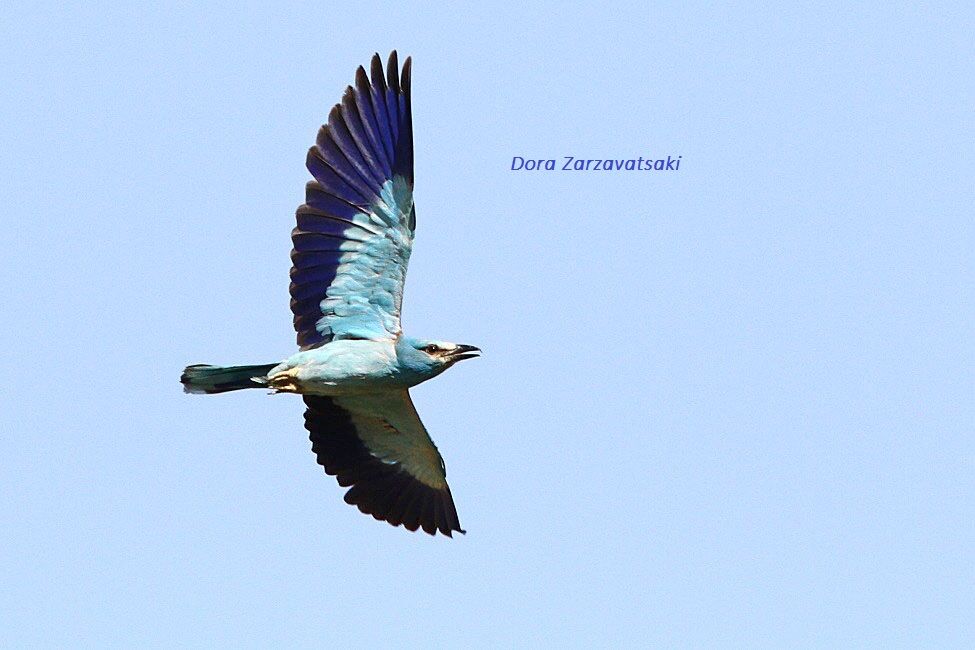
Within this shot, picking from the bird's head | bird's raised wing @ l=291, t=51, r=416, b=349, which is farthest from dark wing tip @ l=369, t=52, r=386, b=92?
the bird's head

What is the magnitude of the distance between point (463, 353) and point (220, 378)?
2164 millimetres

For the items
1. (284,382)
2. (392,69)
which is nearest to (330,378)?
(284,382)

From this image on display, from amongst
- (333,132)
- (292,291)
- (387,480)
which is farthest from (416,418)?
(333,132)

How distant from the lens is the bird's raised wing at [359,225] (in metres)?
13.4

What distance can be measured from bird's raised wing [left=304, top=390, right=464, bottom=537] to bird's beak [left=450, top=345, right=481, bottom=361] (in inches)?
38.2

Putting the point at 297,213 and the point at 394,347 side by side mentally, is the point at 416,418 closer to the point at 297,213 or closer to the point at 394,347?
the point at 394,347

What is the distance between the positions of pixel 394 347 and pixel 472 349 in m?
0.67

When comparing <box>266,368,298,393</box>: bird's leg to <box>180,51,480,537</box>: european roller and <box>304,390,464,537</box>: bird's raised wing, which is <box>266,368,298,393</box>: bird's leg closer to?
<box>180,51,480,537</box>: european roller

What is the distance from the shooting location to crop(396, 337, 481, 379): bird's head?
13.1 m

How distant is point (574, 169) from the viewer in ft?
47.7

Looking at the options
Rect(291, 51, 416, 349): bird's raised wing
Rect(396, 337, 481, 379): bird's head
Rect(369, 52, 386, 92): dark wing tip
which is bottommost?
Rect(396, 337, 481, 379): bird's head

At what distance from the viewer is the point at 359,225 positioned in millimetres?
13398

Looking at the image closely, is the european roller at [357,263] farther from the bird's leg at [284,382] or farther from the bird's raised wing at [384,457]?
the bird's raised wing at [384,457]

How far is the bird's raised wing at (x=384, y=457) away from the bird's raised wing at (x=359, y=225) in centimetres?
94
